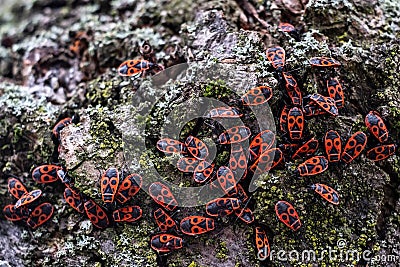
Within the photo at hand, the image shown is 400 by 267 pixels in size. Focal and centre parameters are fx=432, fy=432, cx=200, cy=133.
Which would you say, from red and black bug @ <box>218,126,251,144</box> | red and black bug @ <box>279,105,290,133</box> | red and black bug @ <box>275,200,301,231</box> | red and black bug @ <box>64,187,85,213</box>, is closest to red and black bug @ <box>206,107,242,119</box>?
red and black bug @ <box>218,126,251,144</box>

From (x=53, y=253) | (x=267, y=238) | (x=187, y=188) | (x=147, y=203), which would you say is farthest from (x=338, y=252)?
(x=53, y=253)

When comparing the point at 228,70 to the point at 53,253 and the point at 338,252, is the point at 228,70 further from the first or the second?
the point at 53,253

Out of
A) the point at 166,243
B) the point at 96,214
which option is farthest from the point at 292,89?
the point at 96,214

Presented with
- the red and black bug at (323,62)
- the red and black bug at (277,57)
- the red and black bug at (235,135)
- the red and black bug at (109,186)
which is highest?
the red and black bug at (277,57)

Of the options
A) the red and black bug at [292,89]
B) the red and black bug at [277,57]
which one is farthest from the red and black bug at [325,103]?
the red and black bug at [277,57]

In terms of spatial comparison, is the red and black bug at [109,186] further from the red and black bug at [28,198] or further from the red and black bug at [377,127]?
the red and black bug at [377,127]

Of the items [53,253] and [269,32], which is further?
[269,32]

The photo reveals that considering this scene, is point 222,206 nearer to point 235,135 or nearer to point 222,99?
point 235,135
